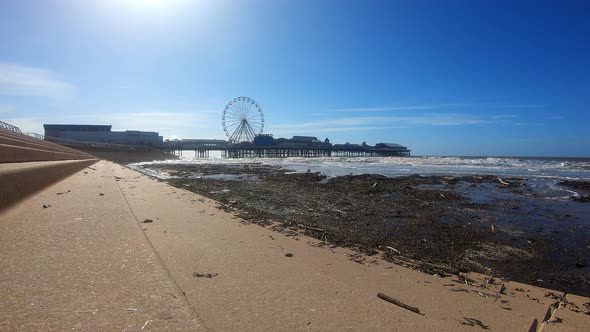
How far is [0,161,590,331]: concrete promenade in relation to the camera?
1972 millimetres

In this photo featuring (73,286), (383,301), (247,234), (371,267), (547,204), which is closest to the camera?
(73,286)

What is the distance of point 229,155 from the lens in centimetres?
10469

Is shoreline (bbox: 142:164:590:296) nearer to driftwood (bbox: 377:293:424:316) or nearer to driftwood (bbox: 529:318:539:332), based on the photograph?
driftwood (bbox: 529:318:539:332)

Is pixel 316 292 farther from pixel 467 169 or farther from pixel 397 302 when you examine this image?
pixel 467 169

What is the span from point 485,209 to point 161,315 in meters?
10.0

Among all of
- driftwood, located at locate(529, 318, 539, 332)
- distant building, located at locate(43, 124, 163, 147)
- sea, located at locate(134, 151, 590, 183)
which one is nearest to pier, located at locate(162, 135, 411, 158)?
distant building, located at locate(43, 124, 163, 147)

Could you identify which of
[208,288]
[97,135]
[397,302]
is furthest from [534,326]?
[97,135]

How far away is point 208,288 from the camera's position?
8.84ft

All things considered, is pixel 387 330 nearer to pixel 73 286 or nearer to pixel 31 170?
pixel 73 286

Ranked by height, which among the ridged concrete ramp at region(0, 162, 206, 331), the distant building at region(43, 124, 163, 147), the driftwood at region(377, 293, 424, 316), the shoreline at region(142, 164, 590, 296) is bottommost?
the shoreline at region(142, 164, 590, 296)

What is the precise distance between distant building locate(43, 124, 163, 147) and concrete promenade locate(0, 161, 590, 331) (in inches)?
3537

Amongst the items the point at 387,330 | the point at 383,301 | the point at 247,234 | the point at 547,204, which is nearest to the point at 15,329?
the point at 387,330

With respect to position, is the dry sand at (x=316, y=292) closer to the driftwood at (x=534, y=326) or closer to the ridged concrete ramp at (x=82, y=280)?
the driftwood at (x=534, y=326)

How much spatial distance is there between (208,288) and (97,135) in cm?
9538
